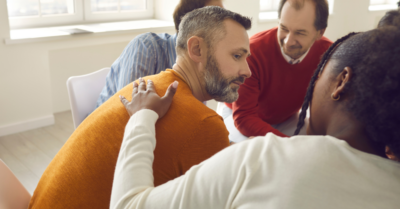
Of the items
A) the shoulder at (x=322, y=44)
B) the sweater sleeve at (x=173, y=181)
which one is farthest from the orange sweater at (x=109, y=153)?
the shoulder at (x=322, y=44)

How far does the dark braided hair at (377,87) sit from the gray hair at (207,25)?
592 mm

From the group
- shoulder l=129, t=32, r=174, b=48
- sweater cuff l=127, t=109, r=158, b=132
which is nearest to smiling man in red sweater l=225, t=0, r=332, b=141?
shoulder l=129, t=32, r=174, b=48

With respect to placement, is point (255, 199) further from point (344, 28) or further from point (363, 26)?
point (363, 26)

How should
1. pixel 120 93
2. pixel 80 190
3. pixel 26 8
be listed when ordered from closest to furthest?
pixel 80 190
pixel 120 93
pixel 26 8

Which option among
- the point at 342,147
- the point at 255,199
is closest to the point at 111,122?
the point at 255,199

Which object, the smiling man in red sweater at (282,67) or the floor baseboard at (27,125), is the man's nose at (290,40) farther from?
the floor baseboard at (27,125)

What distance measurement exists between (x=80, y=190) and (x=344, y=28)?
5.24m

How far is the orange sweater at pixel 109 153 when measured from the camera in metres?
0.90

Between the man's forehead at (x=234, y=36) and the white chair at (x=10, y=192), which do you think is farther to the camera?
the man's forehead at (x=234, y=36)

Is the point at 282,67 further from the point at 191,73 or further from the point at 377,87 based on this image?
the point at 377,87

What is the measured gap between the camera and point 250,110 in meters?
1.73

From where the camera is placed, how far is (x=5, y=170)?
96 cm

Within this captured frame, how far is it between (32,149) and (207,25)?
A: 2093mm

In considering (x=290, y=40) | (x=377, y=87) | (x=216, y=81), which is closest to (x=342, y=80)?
(x=377, y=87)
